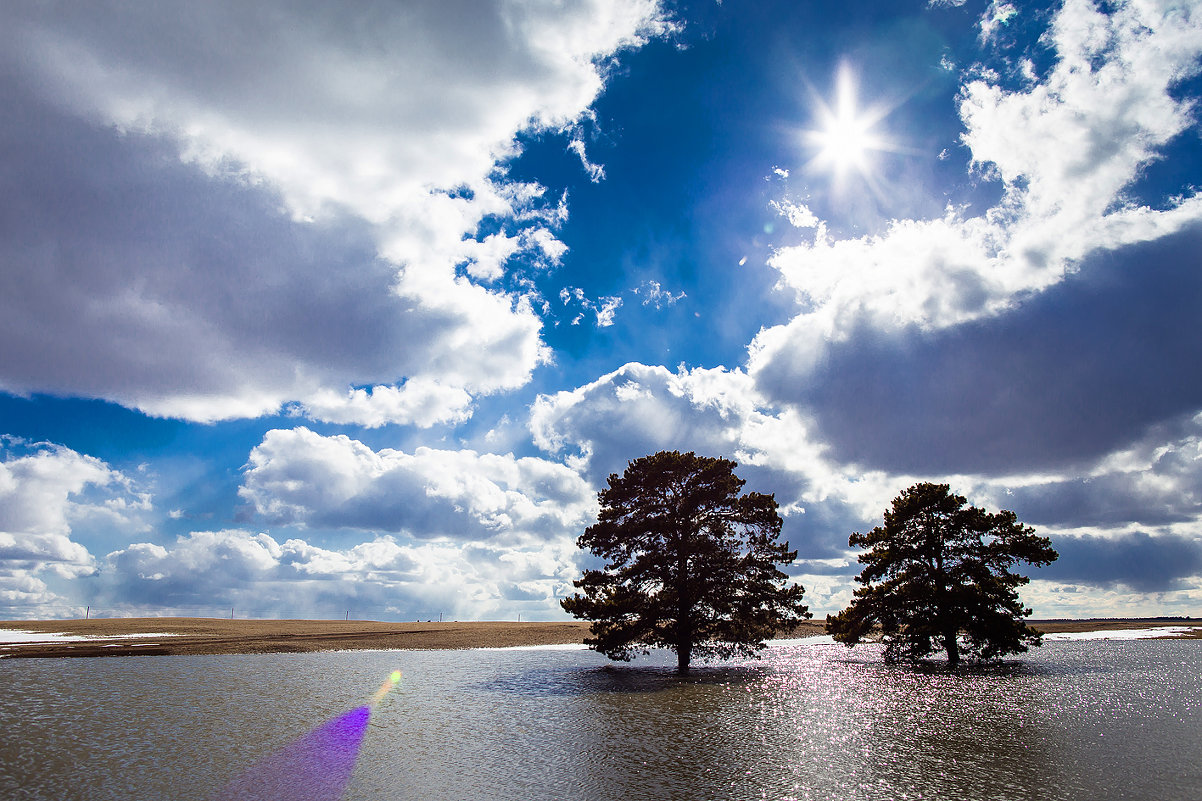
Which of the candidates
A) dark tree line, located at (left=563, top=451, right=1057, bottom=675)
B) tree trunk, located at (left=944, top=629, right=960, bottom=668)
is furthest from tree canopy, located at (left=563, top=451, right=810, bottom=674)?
tree trunk, located at (left=944, top=629, right=960, bottom=668)

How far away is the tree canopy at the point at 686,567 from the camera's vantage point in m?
52.3

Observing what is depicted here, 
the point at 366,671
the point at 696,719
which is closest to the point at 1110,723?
the point at 696,719

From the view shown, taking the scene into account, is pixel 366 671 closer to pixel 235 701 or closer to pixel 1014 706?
pixel 235 701

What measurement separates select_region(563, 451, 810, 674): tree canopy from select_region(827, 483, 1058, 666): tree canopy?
32.2 feet

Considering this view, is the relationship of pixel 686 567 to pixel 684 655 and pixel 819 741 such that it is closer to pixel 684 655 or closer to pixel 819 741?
pixel 684 655

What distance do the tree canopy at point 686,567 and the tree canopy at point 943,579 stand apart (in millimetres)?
9818

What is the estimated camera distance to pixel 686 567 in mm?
52969

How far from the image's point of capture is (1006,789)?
20188 millimetres

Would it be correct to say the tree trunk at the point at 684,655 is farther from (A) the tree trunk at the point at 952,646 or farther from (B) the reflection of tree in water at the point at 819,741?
(A) the tree trunk at the point at 952,646


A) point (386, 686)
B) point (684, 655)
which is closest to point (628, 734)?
point (386, 686)

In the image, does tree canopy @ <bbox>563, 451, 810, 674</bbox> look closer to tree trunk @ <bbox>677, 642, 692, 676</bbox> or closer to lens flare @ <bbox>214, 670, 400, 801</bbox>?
tree trunk @ <bbox>677, 642, 692, 676</bbox>

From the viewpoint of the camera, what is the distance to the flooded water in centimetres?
2106

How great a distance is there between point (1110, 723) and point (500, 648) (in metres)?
75.8

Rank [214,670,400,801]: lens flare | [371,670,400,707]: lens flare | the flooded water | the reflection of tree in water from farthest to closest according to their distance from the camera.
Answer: [371,670,400,707]: lens flare
the flooded water
the reflection of tree in water
[214,670,400,801]: lens flare
